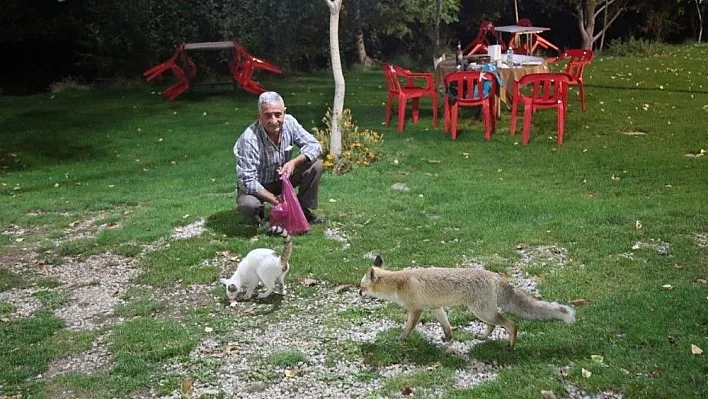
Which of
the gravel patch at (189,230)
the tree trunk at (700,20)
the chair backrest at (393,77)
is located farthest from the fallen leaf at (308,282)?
the tree trunk at (700,20)

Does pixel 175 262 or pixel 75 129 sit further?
pixel 75 129

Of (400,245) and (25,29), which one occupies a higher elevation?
(25,29)

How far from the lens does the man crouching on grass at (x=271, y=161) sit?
522cm

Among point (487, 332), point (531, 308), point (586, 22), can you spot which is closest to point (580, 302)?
point (487, 332)

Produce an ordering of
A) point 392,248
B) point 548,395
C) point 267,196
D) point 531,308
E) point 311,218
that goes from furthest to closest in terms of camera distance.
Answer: point 311,218, point 267,196, point 392,248, point 531,308, point 548,395

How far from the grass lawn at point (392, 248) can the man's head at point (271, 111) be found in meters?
0.84

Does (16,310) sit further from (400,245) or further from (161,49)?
(161,49)

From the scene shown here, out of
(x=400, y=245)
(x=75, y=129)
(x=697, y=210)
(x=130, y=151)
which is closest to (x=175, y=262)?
(x=400, y=245)

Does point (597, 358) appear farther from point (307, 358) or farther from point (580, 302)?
point (307, 358)

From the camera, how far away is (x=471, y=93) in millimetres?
8641

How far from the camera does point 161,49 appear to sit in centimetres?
1559

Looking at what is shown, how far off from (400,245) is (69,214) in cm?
345

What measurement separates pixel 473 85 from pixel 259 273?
16.6ft

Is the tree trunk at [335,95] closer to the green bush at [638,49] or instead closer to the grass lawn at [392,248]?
the grass lawn at [392,248]
